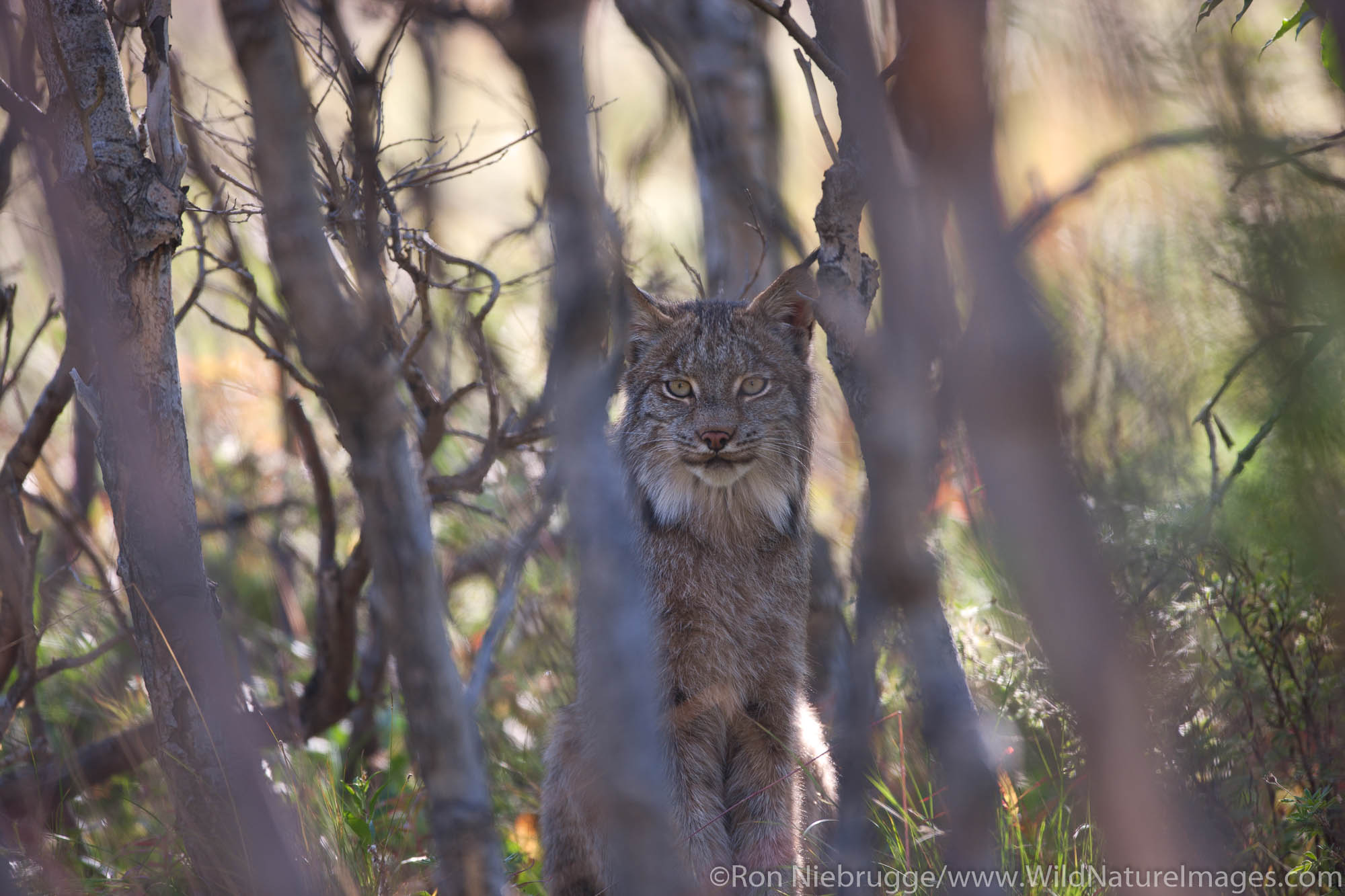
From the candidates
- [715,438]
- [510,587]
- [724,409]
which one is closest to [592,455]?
[715,438]

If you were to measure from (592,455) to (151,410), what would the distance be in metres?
1.54

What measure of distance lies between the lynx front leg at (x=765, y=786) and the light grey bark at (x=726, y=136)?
232cm

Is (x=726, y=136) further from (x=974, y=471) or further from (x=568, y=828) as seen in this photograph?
(x=568, y=828)

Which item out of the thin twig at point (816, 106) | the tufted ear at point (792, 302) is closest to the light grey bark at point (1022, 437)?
the thin twig at point (816, 106)

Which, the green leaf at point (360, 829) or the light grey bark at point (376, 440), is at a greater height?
the light grey bark at point (376, 440)

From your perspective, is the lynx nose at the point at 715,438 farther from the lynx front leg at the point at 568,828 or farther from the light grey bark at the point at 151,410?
the light grey bark at the point at 151,410

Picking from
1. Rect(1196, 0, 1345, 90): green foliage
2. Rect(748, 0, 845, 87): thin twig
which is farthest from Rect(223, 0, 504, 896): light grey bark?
Rect(1196, 0, 1345, 90): green foliage

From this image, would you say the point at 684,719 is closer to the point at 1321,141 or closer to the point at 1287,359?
the point at 1287,359

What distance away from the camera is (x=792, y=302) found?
12.8ft

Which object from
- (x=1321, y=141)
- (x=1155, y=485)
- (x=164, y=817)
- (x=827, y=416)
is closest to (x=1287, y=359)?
(x=1321, y=141)

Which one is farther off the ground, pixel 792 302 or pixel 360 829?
pixel 792 302

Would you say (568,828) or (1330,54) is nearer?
(1330,54)

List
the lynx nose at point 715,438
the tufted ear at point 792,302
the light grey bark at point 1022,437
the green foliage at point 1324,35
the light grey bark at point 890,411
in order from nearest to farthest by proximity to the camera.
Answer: the light grey bark at point 1022,437, the light grey bark at point 890,411, the green foliage at point 1324,35, the lynx nose at point 715,438, the tufted ear at point 792,302

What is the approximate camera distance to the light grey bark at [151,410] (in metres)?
2.78
